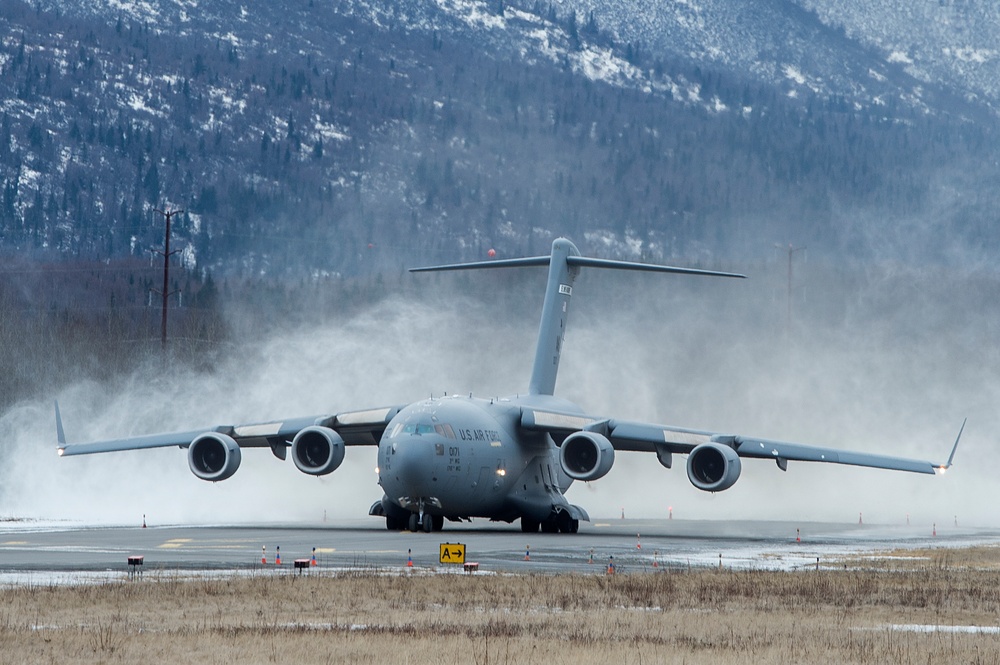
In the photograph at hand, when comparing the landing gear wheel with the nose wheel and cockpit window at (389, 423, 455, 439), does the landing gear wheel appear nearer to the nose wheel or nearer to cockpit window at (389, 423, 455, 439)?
the nose wheel

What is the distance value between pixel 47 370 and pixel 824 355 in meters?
37.1

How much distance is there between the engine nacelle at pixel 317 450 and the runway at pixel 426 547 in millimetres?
1540

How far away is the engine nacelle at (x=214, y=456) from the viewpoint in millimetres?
38094

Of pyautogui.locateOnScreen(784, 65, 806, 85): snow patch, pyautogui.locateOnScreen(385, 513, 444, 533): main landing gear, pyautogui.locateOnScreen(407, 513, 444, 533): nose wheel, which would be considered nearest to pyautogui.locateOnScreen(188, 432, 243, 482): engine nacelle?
pyautogui.locateOnScreen(385, 513, 444, 533): main landing gear

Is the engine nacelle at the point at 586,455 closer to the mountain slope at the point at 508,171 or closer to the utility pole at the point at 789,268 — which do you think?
the utility pole at the point at 789,268

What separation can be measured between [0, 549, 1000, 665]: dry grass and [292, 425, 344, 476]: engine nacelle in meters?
14.7

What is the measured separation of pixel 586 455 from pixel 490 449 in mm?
2234

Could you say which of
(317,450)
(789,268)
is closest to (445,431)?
(317,450)

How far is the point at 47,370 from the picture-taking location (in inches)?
2911

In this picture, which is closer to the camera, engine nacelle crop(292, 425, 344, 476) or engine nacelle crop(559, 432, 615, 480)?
engine nacelle crop(559, 432, 615, 480)

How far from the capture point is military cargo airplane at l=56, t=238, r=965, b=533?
35.0 metres

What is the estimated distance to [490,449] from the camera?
36281mm

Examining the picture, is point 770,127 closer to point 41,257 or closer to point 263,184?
A: point 41,257

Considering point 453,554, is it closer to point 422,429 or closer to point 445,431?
point 422,429
